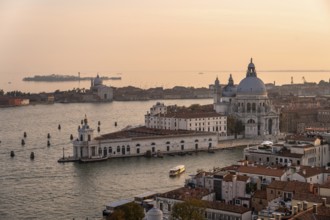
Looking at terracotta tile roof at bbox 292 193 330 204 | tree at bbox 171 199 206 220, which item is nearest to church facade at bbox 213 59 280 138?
terracotta tile roof at bbox 292 193 330 204

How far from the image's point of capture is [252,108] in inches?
787

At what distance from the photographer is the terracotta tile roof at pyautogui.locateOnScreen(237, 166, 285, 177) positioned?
8305 mm

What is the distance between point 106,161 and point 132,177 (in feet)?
8.24

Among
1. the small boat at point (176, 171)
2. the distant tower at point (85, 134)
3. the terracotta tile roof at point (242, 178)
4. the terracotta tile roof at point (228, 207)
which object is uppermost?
the distant tower at point (85, 134)

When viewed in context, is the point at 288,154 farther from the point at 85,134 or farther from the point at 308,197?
the point at 85,134

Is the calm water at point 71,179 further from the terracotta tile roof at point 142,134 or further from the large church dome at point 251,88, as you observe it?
the large church dome at point 251,88

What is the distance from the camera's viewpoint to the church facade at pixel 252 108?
19.2 meters

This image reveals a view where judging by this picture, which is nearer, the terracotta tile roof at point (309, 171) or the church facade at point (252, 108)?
the terracotta tile roof at point (309, 171)

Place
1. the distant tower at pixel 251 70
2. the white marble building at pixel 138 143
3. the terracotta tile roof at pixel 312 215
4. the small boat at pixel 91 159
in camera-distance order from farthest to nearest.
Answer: the distant tower at pixel 251 70
the white marble building at pixel 138 143
the small boat at pixel 91 159
the terracotta tile roof at pixel 312 215

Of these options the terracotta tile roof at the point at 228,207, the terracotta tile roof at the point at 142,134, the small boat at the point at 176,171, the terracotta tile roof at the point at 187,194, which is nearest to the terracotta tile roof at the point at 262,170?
the terracotta tile roof at the point at 187,194

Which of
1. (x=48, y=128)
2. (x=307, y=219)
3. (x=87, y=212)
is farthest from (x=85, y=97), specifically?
(x=307, y=219)

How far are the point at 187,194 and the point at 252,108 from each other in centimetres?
1263

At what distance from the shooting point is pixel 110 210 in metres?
8.22

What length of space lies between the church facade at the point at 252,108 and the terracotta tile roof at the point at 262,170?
1016 centimetres
